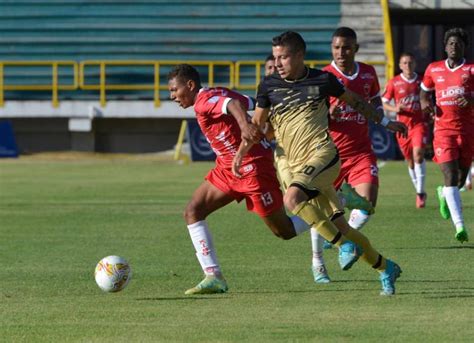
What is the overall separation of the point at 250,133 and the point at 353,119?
3.14 metres

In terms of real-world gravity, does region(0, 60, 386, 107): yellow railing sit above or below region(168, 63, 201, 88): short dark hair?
below

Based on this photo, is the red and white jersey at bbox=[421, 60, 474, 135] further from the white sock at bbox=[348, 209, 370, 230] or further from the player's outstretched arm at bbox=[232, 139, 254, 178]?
the player's outstretched arm at bbox=[232, 139, 254, 178]

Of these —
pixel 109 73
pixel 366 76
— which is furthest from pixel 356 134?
pixel 109 73

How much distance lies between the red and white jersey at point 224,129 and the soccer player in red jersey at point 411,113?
9108 mm

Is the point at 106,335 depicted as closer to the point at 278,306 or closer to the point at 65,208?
the point at 278,306

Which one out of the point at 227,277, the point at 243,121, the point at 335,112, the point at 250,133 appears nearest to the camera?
the point at 250,133

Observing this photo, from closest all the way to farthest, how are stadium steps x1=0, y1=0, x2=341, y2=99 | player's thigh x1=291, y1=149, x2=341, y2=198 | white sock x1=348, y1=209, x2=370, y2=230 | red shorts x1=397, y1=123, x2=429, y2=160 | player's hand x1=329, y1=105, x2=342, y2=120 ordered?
player's thigh x1=291, y1=149, x2=341, y2=198 → player's hand x1=329, y1=105, x2=342, y2=120 → white sock x1=348, y1=209, x2=370, y2=230 → red shorts x1=397, y1=123, x2=429, y2=160 → stadium steps x1=0, y1=0, x2=341, y2=99

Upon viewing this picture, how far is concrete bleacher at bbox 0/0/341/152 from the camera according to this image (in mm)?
35562

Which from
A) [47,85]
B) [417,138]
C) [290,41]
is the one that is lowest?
[47,85]

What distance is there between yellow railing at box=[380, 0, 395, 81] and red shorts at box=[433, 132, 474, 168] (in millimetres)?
19409

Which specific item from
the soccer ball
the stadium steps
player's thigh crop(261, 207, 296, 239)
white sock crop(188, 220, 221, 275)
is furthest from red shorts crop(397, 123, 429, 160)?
the stadium steps

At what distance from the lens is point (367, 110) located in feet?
31.8

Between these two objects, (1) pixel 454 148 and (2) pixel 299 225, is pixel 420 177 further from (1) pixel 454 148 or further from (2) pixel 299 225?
(2) pixel 299 225

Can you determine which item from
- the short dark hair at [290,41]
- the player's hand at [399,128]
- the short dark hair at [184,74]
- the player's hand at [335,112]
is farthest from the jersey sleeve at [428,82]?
the short dark hair at [290,41]
